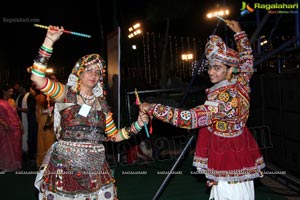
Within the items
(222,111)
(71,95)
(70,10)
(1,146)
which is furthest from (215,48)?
(70,10)

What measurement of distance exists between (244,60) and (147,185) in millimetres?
2658

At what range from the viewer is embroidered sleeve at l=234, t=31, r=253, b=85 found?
2.93 metres

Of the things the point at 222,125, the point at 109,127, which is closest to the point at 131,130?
the point at 109,127

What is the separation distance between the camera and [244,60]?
3043mm

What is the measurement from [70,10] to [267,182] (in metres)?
15.0

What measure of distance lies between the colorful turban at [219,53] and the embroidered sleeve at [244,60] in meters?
0.25

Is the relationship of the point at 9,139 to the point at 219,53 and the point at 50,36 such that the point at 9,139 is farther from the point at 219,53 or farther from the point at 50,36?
the point at 219,53

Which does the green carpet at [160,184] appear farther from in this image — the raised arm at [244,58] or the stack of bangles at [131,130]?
the raised arm at [244,58]

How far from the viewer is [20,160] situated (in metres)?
5.98

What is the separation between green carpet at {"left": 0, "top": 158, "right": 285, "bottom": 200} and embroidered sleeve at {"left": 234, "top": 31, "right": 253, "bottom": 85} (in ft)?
6.45

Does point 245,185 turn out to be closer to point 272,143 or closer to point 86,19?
point 272,143

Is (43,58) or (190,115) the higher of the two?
(43,58)

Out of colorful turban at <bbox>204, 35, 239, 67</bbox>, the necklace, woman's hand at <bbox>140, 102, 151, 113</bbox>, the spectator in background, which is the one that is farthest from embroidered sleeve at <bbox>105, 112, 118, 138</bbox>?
the spectator in background

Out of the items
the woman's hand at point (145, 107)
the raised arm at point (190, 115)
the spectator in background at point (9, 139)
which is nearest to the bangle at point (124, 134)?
the woman's hand at point (145, 107)
